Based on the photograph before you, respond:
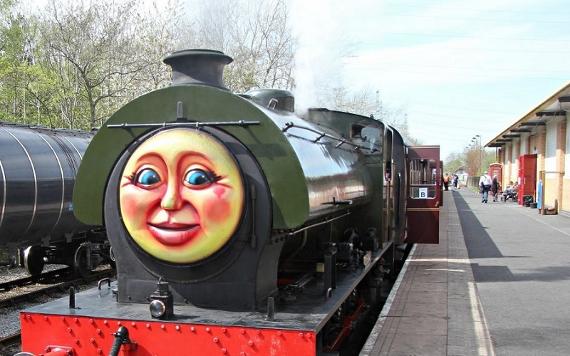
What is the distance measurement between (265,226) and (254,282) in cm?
44

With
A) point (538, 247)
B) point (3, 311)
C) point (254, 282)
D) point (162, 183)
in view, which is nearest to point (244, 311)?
point (254, 282)

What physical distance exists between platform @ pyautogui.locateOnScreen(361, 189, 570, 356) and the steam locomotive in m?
1.89

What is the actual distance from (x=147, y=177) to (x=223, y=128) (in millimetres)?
686

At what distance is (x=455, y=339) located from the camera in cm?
617

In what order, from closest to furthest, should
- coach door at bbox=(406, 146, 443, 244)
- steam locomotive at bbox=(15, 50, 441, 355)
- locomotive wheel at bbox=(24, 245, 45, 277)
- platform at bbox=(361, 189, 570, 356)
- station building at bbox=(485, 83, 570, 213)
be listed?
steam locomotive at bbox=(15, 50, 441, 355) < platform at bbox=(361, 189, 570, 356) < locomotive wheel at bbox=(24, 245, 45, 277) < coach door at bbox=(406, 146, 443, 244) < station building at bbox=(485, 83, 570, 213)

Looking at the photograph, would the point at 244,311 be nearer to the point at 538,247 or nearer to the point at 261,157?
the point at 261,157

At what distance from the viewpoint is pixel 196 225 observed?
4.16 meters

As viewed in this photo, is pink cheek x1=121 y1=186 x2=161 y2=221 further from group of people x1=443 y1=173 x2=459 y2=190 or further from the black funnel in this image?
group of people x1=443 y1=173 x2=459 y2=190

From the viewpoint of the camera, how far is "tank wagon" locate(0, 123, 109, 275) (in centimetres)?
891

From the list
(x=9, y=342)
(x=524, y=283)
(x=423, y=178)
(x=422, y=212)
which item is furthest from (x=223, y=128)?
(x=423, y=178)

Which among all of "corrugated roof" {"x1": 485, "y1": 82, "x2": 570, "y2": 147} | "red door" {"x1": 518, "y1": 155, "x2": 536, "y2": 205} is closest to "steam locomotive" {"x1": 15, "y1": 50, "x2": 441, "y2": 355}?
"corrugated roof" {"x1": 485, "y1": 82, "x2": 570, "y2": 147}

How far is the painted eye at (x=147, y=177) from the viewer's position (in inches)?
167

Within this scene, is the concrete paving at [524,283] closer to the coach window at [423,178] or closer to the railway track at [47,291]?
the coach window at [423,178]

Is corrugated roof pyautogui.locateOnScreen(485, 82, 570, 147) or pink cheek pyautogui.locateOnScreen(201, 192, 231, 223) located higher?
corrugated roof pyautogui.locateOnScreen(485, 82, 570, 147)
